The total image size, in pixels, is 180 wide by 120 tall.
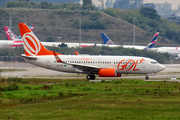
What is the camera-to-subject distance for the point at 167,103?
31969 mm

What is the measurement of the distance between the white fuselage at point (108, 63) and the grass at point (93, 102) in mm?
9036

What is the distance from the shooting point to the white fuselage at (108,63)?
2138 inches

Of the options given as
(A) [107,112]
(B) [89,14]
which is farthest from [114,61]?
(B) [89,14]

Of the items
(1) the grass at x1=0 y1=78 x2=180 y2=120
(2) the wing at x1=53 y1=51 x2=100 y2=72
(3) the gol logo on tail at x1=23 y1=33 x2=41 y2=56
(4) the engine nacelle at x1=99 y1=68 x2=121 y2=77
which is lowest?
(1) the grass at x1=0 y1=78 x2=180 y2=120

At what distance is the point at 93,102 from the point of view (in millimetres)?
32594

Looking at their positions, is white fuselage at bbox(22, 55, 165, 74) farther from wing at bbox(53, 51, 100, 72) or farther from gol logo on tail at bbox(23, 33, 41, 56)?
gol logo on tail at bbox(23, 33, 41, 56)

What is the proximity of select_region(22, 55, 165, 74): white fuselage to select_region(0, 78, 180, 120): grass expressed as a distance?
9.04m

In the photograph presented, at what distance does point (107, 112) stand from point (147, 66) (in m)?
27.9

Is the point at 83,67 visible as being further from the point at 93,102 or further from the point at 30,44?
the point at 93,102

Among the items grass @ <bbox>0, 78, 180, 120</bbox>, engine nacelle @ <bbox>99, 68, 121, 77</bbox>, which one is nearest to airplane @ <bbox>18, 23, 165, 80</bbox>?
engine nacelle @ <bbox>99, 68, 121, 77</bbox>

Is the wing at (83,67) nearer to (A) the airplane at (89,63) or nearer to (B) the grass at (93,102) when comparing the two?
(A) the airplane at (89,63)

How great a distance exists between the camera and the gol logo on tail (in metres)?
56.1

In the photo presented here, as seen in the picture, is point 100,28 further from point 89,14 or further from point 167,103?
point 167,103

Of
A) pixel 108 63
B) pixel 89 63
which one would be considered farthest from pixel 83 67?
pixel 108 63
